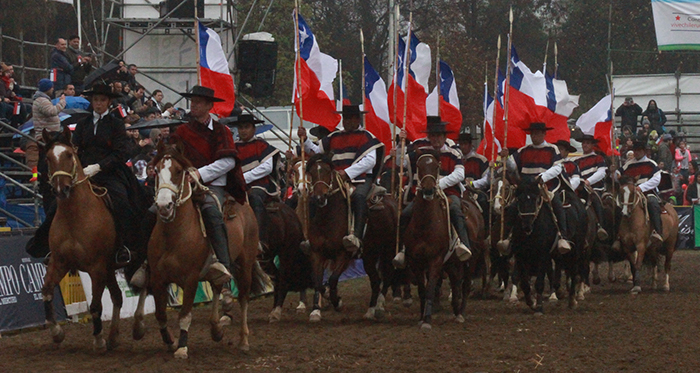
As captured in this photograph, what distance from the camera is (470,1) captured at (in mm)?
55438

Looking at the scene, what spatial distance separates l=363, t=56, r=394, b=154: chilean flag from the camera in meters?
18.7

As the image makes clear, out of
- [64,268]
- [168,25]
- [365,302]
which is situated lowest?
[365,302]

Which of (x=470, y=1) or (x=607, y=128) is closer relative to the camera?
(x=607, y=128)

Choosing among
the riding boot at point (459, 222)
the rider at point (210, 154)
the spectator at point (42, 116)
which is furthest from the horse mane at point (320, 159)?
→ the spectator at point (42, 116)


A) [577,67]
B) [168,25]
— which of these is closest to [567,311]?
[168,25]

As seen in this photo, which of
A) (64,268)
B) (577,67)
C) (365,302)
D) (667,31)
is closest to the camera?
(64,268)

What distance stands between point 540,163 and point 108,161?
23.2 feet

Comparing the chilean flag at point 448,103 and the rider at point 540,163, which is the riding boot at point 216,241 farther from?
the chilean flag at point 448,103

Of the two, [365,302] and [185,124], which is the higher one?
[185,124]

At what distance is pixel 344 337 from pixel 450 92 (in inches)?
351

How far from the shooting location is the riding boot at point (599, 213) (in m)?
19.1

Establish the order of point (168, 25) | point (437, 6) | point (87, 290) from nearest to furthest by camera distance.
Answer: point (87, 290)
point (168, 25)
point (437, 6)

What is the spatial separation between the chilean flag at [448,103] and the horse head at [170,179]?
869 centimetres

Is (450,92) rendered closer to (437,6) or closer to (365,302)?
(365,302)
